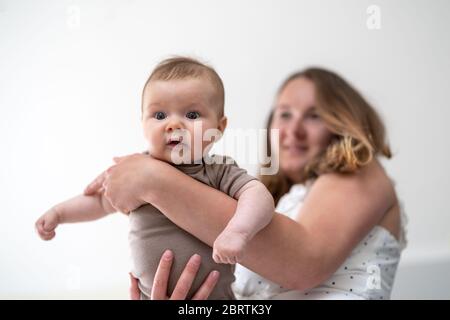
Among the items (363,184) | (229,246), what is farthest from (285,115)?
(229,246)

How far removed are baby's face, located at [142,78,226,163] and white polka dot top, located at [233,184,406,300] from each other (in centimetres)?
39

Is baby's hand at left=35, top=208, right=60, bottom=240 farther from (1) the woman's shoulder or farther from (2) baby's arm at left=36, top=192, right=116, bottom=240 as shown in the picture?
(1) the woman's shoulder

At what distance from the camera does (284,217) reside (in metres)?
0.79

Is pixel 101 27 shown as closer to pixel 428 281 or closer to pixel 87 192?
pixel 87 192

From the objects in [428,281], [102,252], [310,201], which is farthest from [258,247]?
[428,281]

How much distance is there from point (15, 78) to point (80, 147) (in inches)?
6.9

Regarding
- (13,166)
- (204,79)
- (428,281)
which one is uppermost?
(204,79)

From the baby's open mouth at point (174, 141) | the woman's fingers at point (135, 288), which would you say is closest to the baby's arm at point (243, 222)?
the baby's open mouth at point (174, 141)

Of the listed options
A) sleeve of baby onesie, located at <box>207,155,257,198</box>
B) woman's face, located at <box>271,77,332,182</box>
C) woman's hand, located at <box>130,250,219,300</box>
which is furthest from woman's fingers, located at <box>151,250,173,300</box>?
woman's face, located at <box>271,77,332,182</box>

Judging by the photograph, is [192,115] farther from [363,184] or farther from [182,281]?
[363,184]

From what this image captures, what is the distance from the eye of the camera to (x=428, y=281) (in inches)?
47.4

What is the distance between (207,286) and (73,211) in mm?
249

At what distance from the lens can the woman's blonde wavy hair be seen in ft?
3.31

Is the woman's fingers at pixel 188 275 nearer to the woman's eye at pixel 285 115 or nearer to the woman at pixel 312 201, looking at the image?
the woman at pixel 312 201
